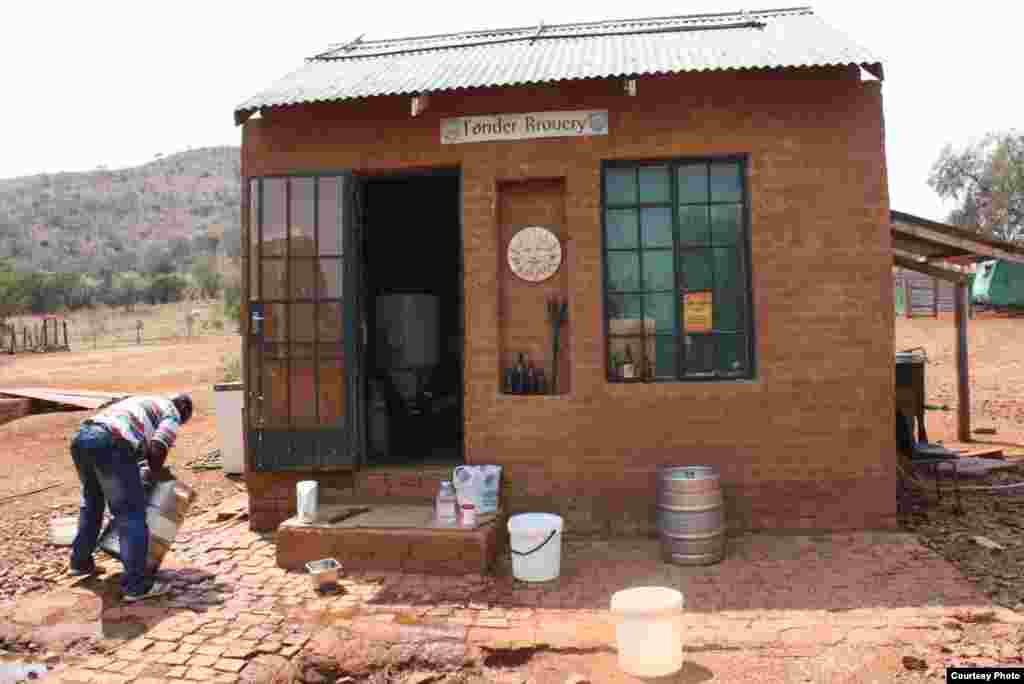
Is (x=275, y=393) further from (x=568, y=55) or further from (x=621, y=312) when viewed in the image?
(x=568, y=55)

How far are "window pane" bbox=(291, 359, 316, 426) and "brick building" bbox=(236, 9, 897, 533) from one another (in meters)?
0.02

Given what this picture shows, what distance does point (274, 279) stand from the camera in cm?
714

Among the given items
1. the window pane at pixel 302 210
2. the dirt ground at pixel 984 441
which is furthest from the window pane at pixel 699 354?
the window pane at pixel 302 210

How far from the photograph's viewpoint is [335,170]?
712 centimetres

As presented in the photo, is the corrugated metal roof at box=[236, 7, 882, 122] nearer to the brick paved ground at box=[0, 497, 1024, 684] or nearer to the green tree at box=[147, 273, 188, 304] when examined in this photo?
the brick paved ground at box=[0, 497, 1024, 684]

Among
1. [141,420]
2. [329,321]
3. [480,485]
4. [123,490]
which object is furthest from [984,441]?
[123,490]

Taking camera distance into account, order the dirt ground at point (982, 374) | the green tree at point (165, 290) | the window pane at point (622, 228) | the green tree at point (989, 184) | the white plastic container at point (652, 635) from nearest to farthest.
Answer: the white plastic container at point (652, 635)
the window pane at point (622, 228)
the dirt ground at point (982, 374)
the green tree at point (989, 184)
the green tree at point (165, 290)

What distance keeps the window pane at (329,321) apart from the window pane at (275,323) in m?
0.32

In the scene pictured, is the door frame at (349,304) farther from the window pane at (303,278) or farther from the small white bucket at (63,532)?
the small white bucket at (63,532)

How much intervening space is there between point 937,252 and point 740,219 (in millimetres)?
3758

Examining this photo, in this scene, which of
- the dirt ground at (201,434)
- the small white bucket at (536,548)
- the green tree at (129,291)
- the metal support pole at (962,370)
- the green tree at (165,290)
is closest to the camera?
the small white bucket at (536,548)

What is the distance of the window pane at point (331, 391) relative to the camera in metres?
7.02

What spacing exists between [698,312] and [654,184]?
119cm

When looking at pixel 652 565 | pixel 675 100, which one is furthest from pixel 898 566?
pixel 675 100
